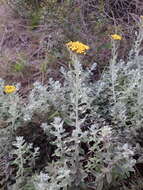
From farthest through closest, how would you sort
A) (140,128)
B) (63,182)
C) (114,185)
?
1. (140,128)
2. (114,185)
3. (63,182)

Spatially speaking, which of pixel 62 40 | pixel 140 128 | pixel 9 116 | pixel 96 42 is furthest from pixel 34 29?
pixel 140 128

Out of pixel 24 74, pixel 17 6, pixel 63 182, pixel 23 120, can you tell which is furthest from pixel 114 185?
pixel 17 6

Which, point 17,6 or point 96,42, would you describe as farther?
point 17,6

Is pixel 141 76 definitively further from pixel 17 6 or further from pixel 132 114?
pixel 17 6

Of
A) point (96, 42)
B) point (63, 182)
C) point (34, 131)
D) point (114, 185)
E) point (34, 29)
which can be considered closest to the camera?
point (63, 182)

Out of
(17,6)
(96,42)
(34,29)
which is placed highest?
(17,6)

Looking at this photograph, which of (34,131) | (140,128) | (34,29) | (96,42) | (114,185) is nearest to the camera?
(114,185)

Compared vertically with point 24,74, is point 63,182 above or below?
below

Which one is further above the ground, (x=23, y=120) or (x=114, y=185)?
(x=23, y=120)

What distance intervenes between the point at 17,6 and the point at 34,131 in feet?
6.49

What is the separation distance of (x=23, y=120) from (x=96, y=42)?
1254mm

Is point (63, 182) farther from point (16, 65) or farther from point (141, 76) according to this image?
point (16, 65)

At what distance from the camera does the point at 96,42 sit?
2.81 m

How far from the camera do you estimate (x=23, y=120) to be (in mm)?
1892
